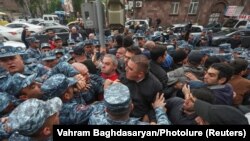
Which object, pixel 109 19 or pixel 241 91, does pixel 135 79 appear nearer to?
pixel 241 91

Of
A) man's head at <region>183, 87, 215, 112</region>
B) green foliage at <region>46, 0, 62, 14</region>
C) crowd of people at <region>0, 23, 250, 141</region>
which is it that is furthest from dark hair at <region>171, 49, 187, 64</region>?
green foliage at <region>46, 0, 62, 14</region>

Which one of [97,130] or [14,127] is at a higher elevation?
[14,127]

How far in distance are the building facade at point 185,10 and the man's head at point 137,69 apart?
22063 mm

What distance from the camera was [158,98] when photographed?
8.03ft

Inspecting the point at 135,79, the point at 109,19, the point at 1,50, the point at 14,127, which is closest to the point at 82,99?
the point at 135,79

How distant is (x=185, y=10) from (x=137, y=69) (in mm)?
24334

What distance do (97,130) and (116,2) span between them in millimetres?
3218

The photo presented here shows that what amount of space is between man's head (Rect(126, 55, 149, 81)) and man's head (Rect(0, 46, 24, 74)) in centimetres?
206

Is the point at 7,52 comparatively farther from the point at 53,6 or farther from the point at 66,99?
the point at 53,6

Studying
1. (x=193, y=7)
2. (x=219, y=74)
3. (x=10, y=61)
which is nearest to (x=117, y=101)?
(x=219, y=74)

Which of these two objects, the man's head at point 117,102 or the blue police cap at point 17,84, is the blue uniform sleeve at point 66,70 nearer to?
the blue police cap at point 17,84

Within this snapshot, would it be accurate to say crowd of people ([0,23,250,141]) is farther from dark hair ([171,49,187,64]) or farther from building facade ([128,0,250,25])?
building facade ([128,0,250,25])

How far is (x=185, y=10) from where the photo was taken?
24.7 m

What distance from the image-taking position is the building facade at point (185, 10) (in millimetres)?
23969
